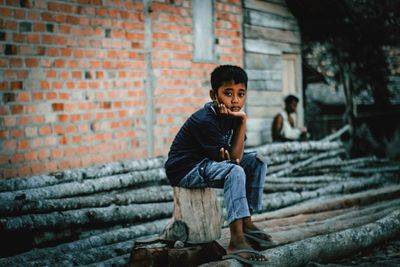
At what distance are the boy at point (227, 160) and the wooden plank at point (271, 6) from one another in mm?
5777

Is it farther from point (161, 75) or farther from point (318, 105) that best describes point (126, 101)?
point (318, 105)

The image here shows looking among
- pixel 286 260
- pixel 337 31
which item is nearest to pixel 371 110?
pixel 337 31

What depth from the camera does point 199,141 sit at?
3.75 meters

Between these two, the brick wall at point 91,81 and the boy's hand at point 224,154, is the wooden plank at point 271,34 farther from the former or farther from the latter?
the boy's hand at point 224,154

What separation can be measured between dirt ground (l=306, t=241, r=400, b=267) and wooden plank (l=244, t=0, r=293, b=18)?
18.1ft

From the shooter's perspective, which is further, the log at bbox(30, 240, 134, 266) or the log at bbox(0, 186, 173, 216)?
the log at bbox(0, 186, 173, 216)

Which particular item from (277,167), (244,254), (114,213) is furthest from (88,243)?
(277,167)

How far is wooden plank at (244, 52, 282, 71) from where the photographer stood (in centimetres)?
929

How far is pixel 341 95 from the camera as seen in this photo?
45.0 feet

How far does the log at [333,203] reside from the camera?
225 inches

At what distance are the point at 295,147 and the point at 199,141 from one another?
528cm

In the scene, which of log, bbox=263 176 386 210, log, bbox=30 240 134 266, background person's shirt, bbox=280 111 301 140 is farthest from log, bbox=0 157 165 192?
background person's shirt, bbox=280 111 301 140

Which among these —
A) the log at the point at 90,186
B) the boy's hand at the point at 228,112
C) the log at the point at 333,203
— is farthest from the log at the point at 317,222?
the log at the point at 90,186

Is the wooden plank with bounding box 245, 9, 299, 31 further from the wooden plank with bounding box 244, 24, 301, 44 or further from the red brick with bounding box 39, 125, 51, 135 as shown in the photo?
the red brick with bounding box 39, 125, 51, 135
